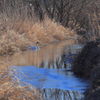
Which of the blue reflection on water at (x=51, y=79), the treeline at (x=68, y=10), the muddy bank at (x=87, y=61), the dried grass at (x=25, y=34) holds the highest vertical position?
the treeline at (x=68, y=10)

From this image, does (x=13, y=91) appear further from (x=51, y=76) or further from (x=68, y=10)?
(x=68, y=10)

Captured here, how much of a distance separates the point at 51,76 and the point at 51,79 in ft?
1.42

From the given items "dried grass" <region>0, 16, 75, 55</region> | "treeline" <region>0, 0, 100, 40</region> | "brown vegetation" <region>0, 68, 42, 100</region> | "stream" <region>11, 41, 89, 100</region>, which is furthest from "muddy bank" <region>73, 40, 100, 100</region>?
"treeline" <region>0, 0, 100, 40</region>

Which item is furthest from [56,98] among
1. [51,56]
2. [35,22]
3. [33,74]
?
[35,22]

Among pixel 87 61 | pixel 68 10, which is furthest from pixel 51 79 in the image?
pixel 68 10

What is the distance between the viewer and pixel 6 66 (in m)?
7.71

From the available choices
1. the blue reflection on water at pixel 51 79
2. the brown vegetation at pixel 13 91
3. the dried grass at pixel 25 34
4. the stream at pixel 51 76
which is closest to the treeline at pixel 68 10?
the dried grass at pixel 25 34

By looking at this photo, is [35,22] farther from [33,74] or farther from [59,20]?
[33,74]

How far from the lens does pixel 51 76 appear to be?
1052cm

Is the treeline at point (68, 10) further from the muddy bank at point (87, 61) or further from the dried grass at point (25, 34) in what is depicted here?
the muddy bank at point (87, 61)

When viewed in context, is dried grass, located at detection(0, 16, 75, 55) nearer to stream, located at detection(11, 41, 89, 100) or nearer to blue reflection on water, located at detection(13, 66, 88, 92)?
stream, located at detection(11, 41, 89, 100)

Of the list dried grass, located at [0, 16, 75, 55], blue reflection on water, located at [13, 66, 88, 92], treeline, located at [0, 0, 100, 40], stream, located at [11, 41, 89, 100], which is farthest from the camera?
treeline, located at [0, 0, 100, 40]

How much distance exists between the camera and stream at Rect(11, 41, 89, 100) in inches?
326

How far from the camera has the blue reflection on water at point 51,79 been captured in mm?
8992
